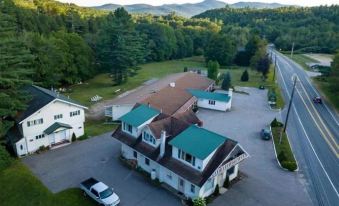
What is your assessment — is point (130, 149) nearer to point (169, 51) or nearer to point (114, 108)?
point (114, 108)

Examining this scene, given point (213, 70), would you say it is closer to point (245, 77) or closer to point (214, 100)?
point (245, 77)

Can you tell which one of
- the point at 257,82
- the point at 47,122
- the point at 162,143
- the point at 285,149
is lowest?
the point at 285,149

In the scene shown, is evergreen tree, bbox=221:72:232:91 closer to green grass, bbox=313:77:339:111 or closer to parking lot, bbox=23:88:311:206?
green grass, bbox=313:77:339:111

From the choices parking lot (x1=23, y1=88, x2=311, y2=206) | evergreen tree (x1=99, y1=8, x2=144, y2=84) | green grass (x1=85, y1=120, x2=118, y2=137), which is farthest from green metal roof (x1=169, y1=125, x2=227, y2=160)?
evergreen tree (x1=99, y1=8, x2=144, y2=84)

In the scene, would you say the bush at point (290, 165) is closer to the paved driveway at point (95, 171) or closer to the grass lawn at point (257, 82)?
the paved driveway at point (95, 171)

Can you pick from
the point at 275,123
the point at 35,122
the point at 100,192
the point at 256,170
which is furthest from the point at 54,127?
the point at 275,123

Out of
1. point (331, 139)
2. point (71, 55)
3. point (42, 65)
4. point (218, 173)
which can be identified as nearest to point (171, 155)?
point (218, 173)
